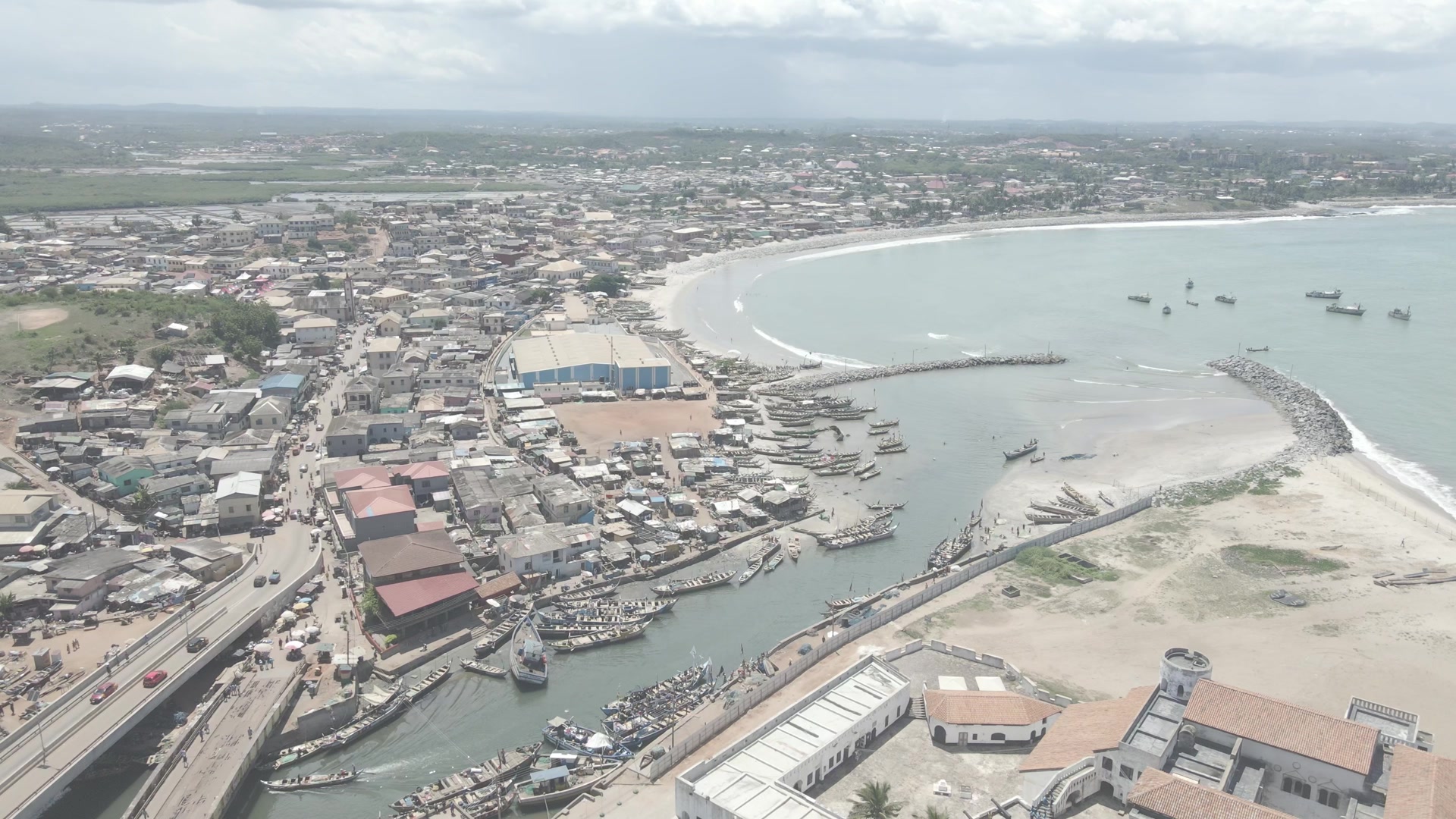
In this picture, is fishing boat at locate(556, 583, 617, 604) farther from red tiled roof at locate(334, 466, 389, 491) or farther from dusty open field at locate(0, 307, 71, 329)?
dusty open field at locate(0, 307, 71, 329)

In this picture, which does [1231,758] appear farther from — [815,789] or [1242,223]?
[1242,223]

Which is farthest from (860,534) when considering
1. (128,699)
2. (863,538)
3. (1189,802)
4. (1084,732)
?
(128,699)

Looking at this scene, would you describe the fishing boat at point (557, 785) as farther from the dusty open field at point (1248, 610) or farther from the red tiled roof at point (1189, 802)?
the red tiled roof at point (1189, 802)

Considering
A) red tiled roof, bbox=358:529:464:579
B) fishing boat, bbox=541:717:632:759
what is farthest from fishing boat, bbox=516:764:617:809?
red tiled roof, bbox=358:529:464:579

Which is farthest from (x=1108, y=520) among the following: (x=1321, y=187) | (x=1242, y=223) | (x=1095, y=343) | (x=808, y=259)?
(x=1321, y=187)

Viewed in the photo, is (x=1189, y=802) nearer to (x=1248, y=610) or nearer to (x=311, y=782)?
(x=1248, y=610)

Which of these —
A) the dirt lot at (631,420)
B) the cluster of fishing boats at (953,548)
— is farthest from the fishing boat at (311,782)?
the dirt lot at (631,420)
